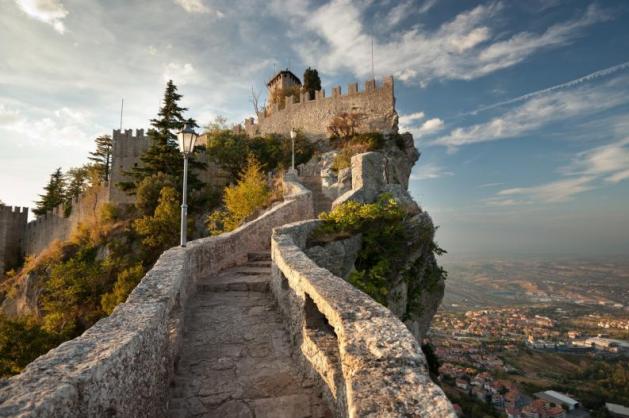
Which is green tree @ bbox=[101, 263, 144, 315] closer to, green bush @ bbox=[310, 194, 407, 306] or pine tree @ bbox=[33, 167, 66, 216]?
green bush @ bbox=[310, 194, 407, 306]

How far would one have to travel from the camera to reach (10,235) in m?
32.6

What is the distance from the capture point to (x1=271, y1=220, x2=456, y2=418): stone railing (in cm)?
186

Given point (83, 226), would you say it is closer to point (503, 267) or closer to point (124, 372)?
point (124, 372)

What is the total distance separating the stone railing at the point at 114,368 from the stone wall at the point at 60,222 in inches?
1144

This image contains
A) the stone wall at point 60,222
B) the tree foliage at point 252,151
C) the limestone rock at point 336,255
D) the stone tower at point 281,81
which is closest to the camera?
the limestone rock at point 336,255

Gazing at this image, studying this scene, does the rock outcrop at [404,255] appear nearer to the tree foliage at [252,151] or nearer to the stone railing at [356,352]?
the stone railing at [356,352]

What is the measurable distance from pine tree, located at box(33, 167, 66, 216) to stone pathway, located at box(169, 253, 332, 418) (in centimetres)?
4232

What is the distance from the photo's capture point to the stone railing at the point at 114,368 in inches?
A: 62.2

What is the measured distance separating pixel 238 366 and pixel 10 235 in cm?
4097

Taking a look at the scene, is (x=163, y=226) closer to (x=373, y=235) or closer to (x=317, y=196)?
(x=317, y=196)

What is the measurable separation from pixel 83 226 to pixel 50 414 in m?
31.3

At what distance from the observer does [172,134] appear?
26359mm

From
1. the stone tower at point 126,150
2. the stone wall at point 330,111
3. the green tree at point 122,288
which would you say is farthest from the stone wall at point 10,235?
the stone wall at point 330,111

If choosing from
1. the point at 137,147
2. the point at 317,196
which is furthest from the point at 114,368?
the point at 137,147
